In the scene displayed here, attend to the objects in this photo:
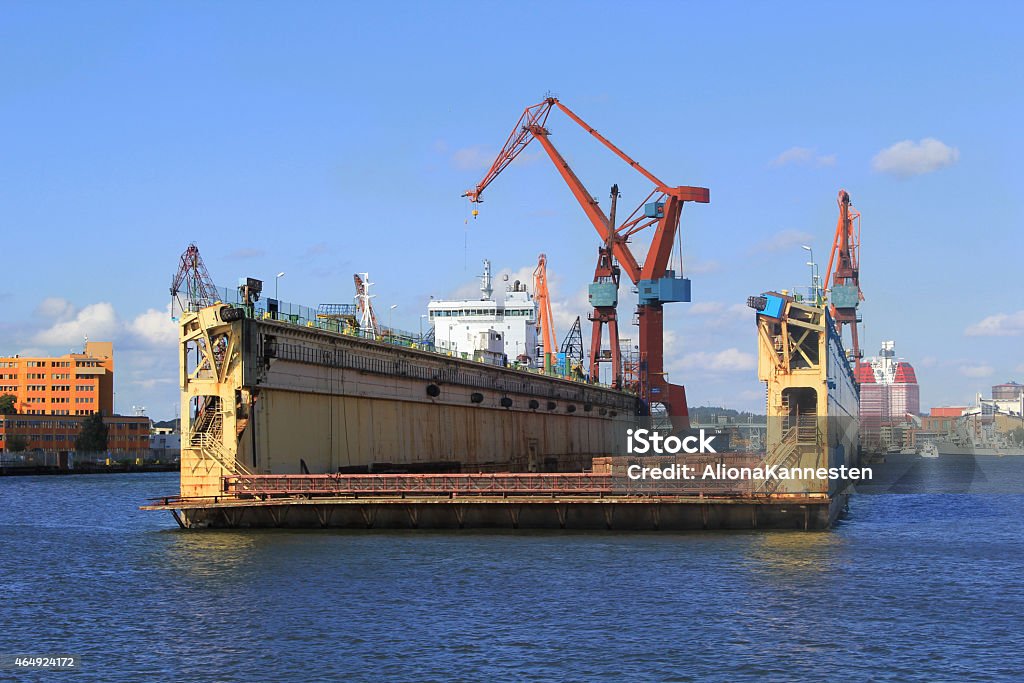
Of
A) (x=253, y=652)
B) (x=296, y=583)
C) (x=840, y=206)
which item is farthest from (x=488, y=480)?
(x=840, y=206)

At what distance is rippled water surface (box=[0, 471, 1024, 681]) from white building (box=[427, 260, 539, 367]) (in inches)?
3005

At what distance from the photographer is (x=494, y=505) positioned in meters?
58.2

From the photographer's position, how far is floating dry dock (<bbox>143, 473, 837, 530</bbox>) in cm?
5650

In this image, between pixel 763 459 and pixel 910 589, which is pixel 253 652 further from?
pixel 763 459

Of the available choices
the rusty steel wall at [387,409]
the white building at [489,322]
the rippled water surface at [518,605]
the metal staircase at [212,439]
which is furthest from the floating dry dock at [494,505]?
the white building at [489,322]

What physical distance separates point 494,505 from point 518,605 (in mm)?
18852

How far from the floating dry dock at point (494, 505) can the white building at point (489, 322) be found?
74225mm

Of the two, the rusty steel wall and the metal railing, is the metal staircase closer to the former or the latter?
the metal railing

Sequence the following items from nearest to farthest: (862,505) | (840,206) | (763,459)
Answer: (763,459) < (862,505) < (840,206)

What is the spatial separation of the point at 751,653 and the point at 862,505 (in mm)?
58828

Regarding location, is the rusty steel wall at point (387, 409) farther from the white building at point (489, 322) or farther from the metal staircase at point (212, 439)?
the white building at point (489, 322)

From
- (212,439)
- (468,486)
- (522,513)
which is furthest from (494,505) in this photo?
(212,439)

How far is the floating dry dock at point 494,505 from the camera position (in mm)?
56500

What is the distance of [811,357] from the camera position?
66562 millimetres
